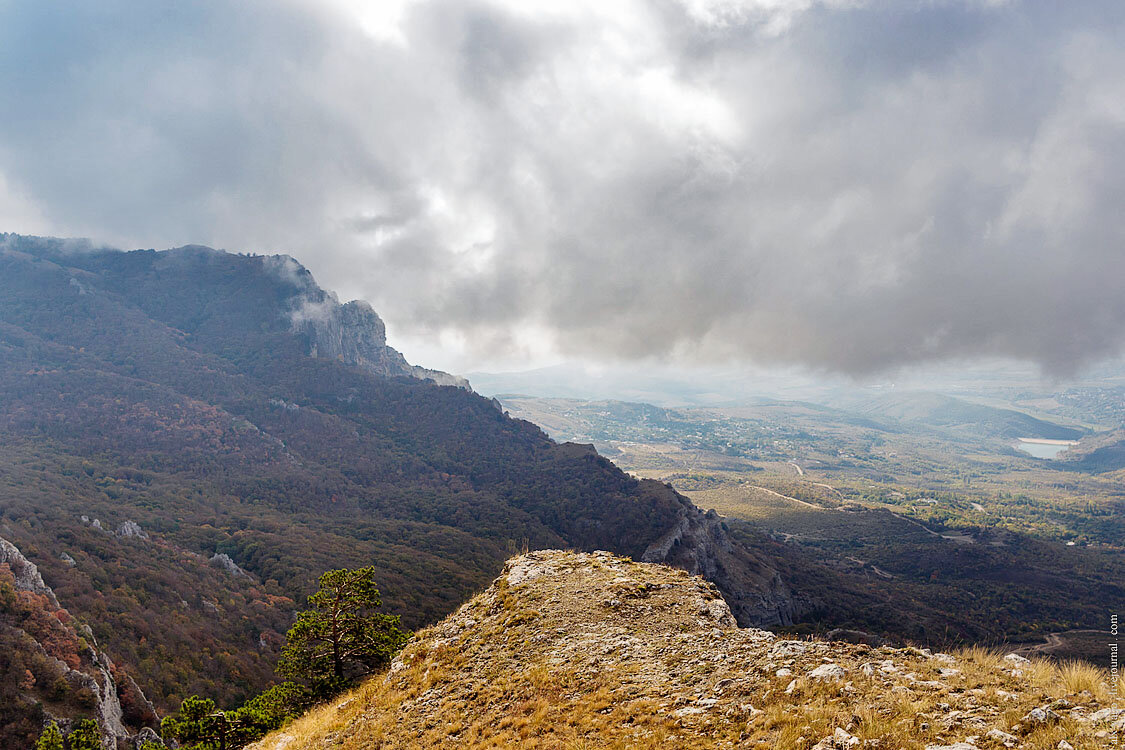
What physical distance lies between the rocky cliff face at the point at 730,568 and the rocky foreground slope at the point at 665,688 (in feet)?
282

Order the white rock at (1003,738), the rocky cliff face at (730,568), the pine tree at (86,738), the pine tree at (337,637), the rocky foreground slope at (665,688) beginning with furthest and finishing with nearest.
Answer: the rocky cliff face at (730,568)
the pine tree at (337,637)
the pine tree at (86,738)
the rocky foreground slope at (665,688)
the white rock at (1003,738)

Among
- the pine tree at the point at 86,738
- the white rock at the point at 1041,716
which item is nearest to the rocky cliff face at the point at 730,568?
the pine tree at the point at 86,738

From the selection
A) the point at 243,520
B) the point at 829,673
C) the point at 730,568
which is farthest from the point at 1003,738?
the point at 243,520

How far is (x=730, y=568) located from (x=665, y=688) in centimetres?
10955

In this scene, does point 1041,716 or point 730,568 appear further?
point 730,568

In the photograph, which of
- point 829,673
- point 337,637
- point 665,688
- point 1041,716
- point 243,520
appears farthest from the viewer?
point 243,520

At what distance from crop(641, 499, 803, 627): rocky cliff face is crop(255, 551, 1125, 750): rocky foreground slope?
8592 centimetres

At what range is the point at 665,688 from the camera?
12109mm

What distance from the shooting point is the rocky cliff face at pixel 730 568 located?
3841 inches

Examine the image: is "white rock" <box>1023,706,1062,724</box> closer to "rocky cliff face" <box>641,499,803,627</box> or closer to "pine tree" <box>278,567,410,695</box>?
"pine tree" <box>278,567,410,695</box>

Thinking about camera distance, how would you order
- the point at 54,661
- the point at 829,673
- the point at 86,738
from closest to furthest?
the point at 829,673
the point at 86,738
the point at 54,661

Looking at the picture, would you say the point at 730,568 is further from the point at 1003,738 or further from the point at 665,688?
the point at 1003,738

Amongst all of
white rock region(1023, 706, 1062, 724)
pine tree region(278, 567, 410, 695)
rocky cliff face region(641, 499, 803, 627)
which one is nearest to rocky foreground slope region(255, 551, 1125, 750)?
white rock region(1023, 706, 1062, 724)

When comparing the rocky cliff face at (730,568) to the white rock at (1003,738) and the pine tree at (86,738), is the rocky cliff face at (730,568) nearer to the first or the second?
the pine tree at (86,738)
